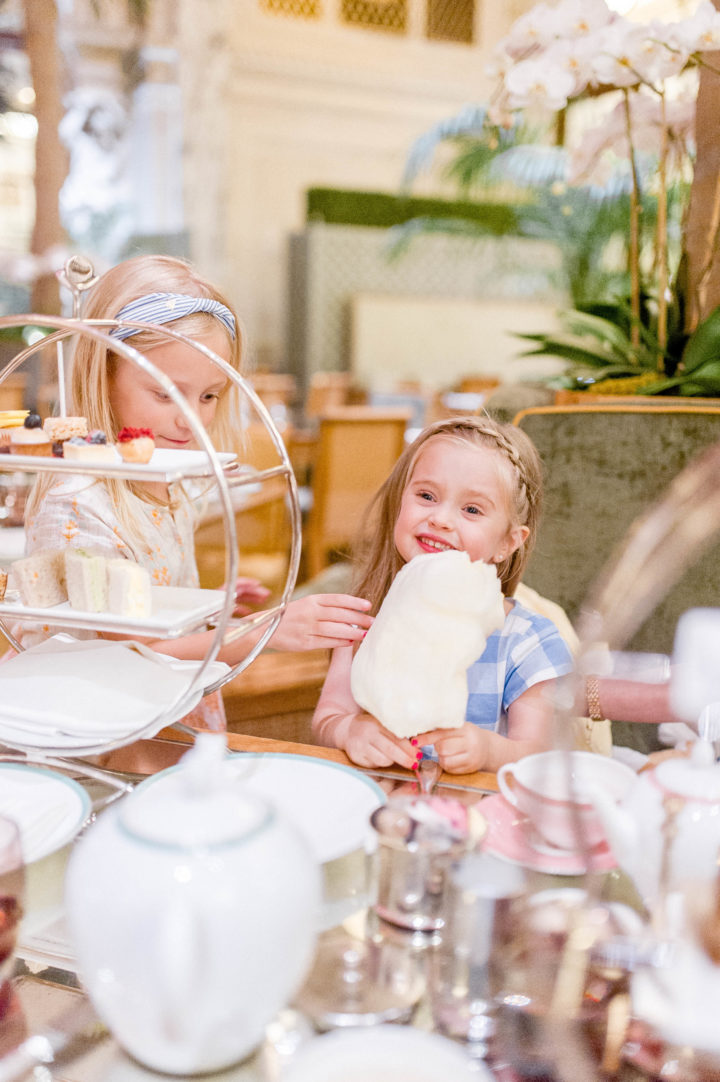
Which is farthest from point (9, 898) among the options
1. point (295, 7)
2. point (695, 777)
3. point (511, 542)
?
point (295, 7)

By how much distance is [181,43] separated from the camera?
7.73m

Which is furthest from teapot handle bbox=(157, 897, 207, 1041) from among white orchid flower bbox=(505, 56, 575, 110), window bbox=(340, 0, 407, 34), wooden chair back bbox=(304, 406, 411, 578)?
window bbox=(340, 0, 407, 34)

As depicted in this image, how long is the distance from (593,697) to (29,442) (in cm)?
62

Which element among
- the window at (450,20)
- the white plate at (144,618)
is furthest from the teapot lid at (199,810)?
the window at (450,20)

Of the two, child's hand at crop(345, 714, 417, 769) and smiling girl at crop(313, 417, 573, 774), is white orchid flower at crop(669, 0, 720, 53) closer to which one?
smiling girl at crop(313, 417, 573, 774)

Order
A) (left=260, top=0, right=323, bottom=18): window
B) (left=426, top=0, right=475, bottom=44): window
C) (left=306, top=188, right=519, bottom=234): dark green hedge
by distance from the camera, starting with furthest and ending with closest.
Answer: (left=426, top=0, right=475, bottom=44): window < (left=306, top=188, right=519, bottom=234): dark green hedge < (left=260, top=0, right=323, bottom=18): window

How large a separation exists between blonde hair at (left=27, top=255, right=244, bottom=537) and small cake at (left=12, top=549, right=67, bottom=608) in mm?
251

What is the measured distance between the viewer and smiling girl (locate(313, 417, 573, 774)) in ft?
3.81

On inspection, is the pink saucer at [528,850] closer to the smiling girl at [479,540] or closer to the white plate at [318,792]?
the white plate at [318,792]

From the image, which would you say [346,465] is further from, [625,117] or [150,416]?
[150,416]

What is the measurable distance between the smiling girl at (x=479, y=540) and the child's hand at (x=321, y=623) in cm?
12

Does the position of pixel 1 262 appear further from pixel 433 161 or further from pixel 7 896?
pixel 7 896

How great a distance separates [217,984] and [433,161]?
31.6ft

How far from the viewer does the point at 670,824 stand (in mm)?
656
